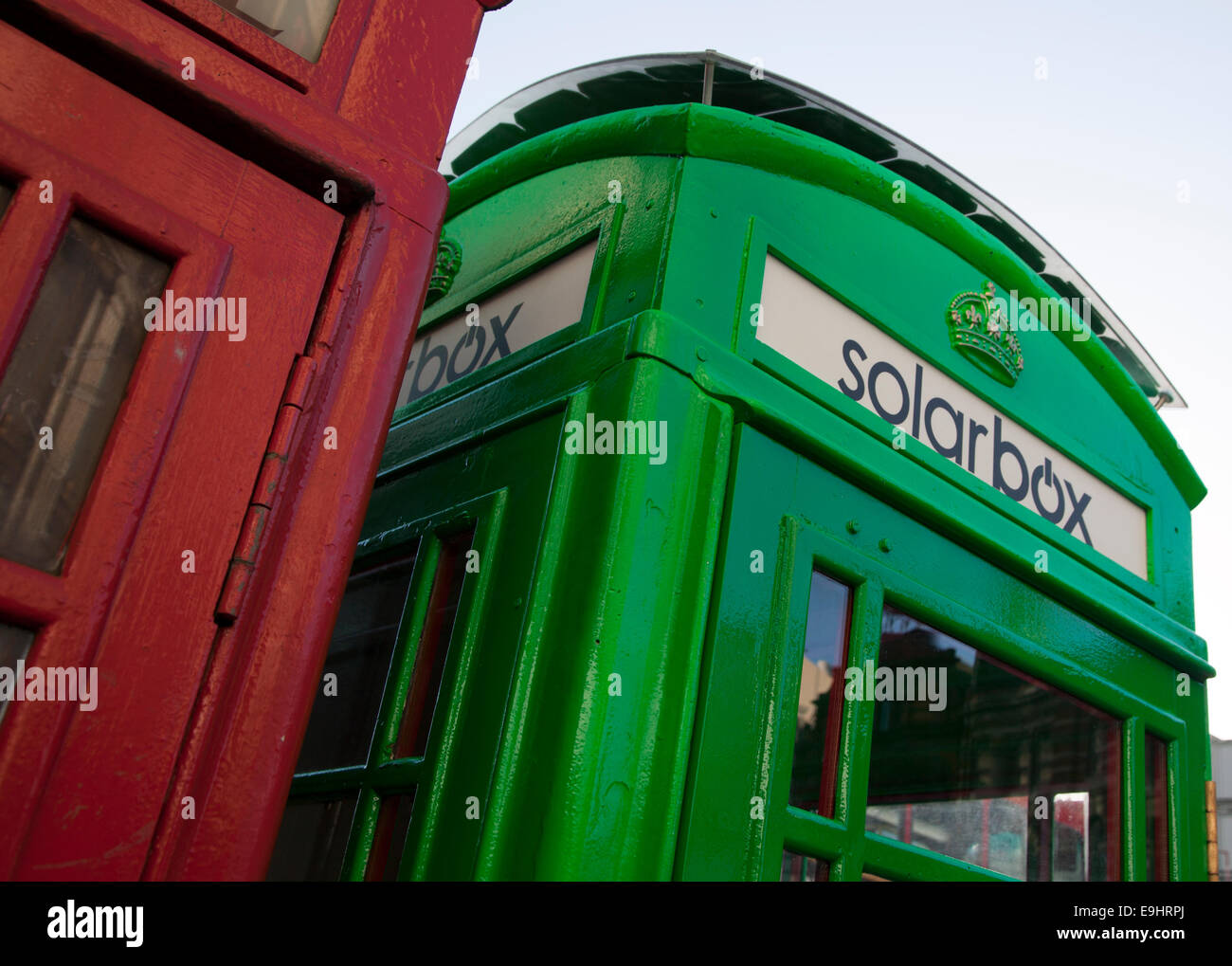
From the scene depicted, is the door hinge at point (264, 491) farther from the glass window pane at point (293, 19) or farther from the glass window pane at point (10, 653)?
the glass window pane at point (293, 19)

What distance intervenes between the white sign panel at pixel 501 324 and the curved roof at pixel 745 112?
587mm

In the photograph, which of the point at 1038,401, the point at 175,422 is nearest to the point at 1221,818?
the point at 1038,401

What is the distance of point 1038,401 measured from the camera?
8.32 feet

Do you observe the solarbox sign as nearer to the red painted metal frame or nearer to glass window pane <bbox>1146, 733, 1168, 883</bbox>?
glass window pane <bbox>1146, 733, 1168, 883</bbox>

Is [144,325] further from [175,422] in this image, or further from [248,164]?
[248,164]

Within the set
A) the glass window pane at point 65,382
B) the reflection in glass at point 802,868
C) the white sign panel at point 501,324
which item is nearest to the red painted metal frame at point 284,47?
the glass window pane at point 65,382

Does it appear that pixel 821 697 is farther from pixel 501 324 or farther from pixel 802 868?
pixel 501 324

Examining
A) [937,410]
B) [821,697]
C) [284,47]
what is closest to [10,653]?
[284,47]

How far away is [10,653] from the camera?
3.14 ft

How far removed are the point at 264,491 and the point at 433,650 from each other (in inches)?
35.1

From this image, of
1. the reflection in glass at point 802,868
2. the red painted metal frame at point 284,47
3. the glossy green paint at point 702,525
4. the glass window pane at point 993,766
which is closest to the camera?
the red painted metal frame at point 284,47

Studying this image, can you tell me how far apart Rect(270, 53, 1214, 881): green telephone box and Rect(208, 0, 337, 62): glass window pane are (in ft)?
2.25

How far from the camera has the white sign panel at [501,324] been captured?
2.09 metres
